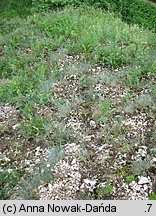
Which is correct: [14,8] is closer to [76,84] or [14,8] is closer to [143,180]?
[76,84]

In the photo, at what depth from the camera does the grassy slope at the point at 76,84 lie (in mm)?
8164

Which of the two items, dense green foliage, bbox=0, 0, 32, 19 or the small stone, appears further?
dense green foliage, bbox=0, 0, 32, 19

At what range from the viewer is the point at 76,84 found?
387 inches

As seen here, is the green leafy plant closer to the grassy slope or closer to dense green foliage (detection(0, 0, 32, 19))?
the grassy slope

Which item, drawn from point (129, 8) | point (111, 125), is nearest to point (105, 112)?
point (111, 125)

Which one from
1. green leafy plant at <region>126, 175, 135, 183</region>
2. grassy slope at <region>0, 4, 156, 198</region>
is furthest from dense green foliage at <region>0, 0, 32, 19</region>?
green leafy plant at <region>126, 175, 135, 183</region>

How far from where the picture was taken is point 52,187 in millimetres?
6945

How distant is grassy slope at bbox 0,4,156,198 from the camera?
8164 millimetres

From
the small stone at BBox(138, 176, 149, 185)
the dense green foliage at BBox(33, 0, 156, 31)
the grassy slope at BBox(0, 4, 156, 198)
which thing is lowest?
the small stone at BBox(138, 176, 149, 185)

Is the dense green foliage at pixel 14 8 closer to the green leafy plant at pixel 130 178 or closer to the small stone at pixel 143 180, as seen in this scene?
the green leafy plant at pixel 130 178

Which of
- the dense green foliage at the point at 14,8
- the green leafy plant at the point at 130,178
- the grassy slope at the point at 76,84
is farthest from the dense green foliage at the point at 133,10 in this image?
the green leafy plant at the point at 130,178

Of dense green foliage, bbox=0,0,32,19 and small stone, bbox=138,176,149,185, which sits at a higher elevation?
dense green foliage, bbox=0,0,32,19

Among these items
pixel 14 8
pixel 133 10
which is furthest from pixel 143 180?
pixel 133 10

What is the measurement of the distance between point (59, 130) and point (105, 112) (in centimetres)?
112
